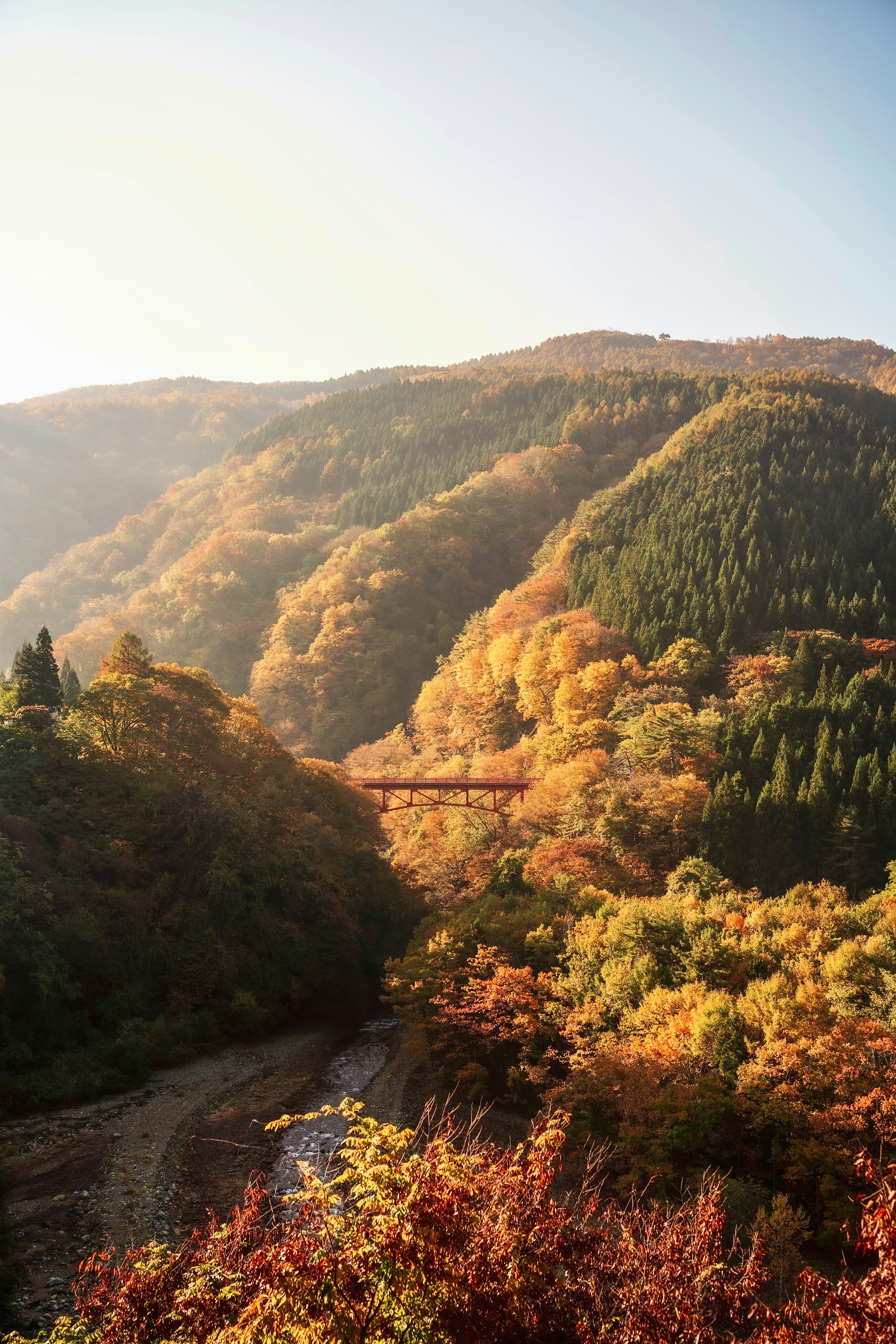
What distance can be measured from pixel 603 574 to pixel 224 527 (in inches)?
3082

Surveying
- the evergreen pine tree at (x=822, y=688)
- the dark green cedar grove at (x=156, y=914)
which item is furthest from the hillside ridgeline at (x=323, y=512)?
the evergreen pine tree at (x=822, y=688)

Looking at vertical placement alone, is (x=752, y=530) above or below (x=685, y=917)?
above

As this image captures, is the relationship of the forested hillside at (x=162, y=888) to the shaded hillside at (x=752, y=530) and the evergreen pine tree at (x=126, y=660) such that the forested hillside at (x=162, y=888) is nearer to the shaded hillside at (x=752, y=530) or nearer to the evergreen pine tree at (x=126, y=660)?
the evergreen pine tree at (x=126, y=660)

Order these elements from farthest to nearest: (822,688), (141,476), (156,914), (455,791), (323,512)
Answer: (141,476) → (323,512) → (455,791) → (822,688) → (156,914)

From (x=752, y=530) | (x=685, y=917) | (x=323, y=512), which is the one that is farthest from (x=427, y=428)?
(x=685, y=917)

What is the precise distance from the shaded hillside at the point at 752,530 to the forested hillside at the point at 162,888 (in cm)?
3046

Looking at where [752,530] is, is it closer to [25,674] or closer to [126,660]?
[126,660]

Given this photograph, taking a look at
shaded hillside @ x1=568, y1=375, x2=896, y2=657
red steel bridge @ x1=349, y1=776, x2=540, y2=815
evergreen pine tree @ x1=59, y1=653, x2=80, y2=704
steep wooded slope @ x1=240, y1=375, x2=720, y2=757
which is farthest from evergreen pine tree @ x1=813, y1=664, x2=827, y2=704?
steep wooded slope @ x1=240, y1=375, x2=720, y2=757

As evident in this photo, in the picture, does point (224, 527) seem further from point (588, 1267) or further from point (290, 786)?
point (588, 1267)

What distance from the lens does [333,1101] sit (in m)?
31.9

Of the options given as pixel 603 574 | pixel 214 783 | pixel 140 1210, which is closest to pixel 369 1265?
pixel 140 1210

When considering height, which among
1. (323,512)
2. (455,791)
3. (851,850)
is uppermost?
(323,512)

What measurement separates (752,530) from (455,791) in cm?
4030

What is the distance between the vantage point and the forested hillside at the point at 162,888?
98.6 feet
